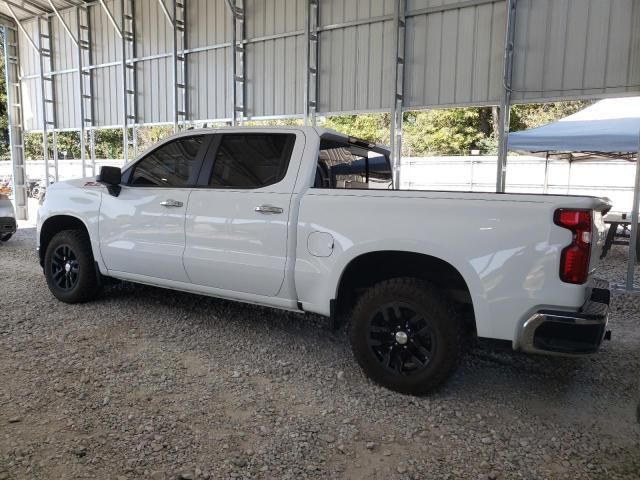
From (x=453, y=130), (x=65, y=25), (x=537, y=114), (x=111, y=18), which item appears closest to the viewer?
(x=111, y=18)

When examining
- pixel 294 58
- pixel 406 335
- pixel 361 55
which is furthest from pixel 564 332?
pixel 294 58

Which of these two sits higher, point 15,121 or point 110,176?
point 15,121

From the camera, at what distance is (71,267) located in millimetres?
5117

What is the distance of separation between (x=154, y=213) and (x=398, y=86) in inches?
207

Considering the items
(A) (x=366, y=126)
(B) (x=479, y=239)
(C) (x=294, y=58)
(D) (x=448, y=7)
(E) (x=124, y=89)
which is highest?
(D) (x=448, y=7)

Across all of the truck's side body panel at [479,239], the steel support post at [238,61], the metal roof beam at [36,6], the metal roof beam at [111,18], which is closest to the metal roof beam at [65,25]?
the metal roof beam at [36,6]

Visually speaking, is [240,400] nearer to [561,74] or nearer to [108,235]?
[108,235]

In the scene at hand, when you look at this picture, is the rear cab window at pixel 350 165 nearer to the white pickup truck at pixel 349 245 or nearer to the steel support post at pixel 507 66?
the white pickup truck at pixel 349 245

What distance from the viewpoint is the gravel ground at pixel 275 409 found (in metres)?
2.51

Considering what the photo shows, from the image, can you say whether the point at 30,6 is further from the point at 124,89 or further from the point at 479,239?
the point at 479,239

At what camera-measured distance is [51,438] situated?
268 centimetres

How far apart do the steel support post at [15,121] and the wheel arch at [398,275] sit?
1402 centimetres

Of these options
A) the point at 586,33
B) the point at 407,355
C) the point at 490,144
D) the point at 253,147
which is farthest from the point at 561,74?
the point at 490,144

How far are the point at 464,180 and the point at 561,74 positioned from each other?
9.06 metres
